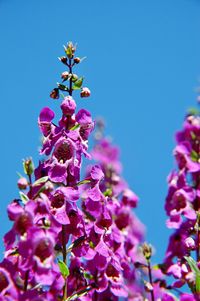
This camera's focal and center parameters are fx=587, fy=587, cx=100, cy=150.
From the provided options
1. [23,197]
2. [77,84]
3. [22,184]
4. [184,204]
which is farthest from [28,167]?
[184,204]

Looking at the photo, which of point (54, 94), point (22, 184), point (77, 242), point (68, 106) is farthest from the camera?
point (54, 94)

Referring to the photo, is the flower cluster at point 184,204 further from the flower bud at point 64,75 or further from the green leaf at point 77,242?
the flower bud at point 64,75

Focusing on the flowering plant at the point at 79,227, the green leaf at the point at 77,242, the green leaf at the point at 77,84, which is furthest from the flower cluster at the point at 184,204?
the green leaf at the point at 77,84

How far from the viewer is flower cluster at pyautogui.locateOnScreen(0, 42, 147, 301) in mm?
2895

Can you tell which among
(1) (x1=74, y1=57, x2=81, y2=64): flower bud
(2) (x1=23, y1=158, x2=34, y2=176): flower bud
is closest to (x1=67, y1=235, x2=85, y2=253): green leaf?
(2) (x1=23, y1=158, x2=34, y2=176): flower bud

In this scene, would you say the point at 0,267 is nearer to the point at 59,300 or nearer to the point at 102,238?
the point at 59,300

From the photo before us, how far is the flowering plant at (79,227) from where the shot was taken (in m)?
2.92

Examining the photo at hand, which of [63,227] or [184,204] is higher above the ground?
[184,204]

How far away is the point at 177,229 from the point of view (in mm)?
4629

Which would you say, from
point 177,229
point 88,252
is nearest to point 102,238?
point 88,252

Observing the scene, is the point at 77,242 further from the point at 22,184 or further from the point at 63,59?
the point at 63,59

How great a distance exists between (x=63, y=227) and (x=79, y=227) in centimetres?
16

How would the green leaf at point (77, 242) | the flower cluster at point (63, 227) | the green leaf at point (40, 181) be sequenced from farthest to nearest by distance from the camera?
the green leaf at point (77, 242), the green leaf at point (40, 181), the flower cluster at point (63, 227)

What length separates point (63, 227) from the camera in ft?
11.4
